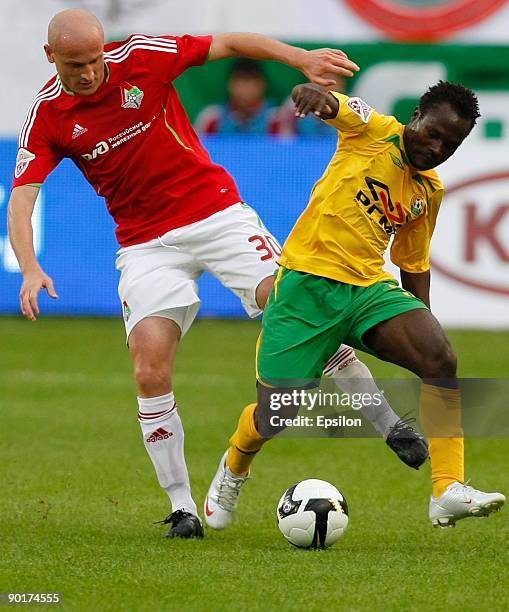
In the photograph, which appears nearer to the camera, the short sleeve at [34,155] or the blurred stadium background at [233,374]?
the blurred stadium background at [233,374]

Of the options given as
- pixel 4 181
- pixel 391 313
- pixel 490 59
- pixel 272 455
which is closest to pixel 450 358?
pixel 391 313

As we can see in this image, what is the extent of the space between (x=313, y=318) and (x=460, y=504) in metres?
1.03

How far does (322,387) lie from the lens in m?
6.86

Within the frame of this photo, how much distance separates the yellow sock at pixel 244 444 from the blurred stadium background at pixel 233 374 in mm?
308

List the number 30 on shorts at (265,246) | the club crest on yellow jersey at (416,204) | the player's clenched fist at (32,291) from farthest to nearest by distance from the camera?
the number 30 on shorts at (265,246)
the club crest on yellow jersey at (416,204)
the player's clenched fist at (32,291)

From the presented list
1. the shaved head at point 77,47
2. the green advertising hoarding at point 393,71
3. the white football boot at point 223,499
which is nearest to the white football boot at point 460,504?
the white football boot at point 223,499

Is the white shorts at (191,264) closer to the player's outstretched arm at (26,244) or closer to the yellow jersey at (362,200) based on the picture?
the yellow jersey at (362,200)

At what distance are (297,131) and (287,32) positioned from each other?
343cm

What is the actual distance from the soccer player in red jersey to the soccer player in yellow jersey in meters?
0.28

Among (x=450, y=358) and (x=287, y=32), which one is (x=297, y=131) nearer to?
(x=287, y=32)

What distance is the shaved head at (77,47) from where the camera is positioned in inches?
249

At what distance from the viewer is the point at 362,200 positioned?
6.40m

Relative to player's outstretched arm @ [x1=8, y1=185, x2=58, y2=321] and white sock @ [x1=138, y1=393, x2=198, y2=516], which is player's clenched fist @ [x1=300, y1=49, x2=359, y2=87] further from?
white sock @ [x1=138, y1=393, x2=198, y2=516]

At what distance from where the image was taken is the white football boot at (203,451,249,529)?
675 cm
